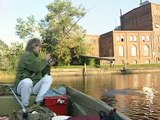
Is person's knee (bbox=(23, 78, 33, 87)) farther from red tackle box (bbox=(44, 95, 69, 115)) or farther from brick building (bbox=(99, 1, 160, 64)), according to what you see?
brick building (bbox=(99, 1, 160, 64))

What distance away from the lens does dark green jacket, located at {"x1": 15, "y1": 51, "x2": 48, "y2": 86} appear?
229 inches

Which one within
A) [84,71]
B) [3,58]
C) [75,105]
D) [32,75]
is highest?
[3,58]

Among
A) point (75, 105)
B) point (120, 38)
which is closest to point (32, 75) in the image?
point (75, 105)

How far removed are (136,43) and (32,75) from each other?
240ft

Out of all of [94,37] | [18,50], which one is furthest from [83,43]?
[94,37]

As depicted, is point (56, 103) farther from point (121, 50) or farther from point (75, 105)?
point (121, 50)

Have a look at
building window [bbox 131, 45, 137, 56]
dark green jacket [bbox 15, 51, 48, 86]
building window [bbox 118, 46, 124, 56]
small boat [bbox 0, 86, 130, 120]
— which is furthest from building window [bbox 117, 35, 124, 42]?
dark green jacket [bbox 15, 51, 48, 86]

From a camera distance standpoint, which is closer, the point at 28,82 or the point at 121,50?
the point at 28,82

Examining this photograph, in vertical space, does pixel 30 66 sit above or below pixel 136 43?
below

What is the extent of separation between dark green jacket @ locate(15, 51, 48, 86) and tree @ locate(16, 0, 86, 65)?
173 feet

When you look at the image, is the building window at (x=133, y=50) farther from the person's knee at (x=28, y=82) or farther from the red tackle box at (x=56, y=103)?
the person's knee at (x=28, y=82)

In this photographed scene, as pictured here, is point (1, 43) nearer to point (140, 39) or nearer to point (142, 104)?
point (140, 39)

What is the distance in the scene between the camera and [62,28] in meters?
61.2

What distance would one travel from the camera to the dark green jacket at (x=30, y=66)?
5.82m
